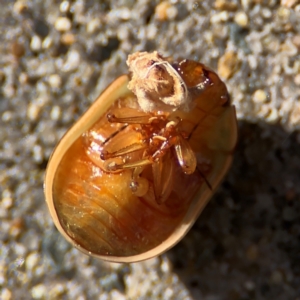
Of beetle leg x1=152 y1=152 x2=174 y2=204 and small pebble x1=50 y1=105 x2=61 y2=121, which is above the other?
small pebble x1=50 y1=105 x2=61 y2=121

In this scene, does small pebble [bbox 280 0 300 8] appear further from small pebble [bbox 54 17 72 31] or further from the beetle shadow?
small pebble [bbox 54 17 72 31]

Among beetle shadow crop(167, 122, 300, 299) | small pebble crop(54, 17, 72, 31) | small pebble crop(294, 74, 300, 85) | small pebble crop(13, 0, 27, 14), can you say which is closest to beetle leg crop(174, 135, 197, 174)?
beetle shadow crop(167, 122, 300, 299)

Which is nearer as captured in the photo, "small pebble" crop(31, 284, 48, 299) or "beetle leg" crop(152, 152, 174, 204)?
"beetle leg" crop(152, 152, 174, 204)

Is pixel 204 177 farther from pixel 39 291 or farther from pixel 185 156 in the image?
pixel 39 291

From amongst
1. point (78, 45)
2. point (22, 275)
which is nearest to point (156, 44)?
point (78, 45)

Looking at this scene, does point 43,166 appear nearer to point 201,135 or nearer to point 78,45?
point 78,45

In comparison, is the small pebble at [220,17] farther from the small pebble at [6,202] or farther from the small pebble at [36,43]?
the small pebble at [6,202]

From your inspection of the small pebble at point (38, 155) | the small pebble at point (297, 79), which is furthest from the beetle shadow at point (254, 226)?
the small pebble at point (38, 155)
